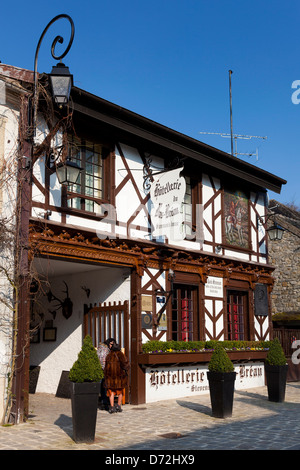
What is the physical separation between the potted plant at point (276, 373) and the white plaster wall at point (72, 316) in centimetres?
334

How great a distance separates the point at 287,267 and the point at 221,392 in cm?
1296

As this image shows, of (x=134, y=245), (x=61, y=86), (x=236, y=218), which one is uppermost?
(x=61, y=86)

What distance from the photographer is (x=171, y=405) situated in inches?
424

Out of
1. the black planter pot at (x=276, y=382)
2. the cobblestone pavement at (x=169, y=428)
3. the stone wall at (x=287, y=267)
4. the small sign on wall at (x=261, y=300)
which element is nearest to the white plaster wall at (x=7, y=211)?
the cobblestone pavement at (x=169, y=428)

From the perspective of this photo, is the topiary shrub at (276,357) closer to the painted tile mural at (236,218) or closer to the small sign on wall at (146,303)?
the small sign on wall at (146,303)

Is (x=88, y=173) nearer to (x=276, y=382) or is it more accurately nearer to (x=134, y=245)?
(x=134, y=245)

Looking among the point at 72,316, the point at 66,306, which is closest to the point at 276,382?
the point at 72,316

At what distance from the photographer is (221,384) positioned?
29.8 feet

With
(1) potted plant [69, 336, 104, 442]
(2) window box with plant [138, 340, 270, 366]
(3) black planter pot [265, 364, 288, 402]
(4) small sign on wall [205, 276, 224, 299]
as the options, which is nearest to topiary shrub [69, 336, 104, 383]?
(1) potted plant [69, 336, 104, 442]

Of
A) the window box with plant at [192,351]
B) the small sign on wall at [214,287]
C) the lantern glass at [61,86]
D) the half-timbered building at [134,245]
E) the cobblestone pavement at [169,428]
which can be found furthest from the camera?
the small sign on wall at [214,287]

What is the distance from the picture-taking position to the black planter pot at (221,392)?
29.8 feet

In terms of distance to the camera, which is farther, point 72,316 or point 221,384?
point 72,316

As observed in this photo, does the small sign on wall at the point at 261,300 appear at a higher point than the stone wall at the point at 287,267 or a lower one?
lower
